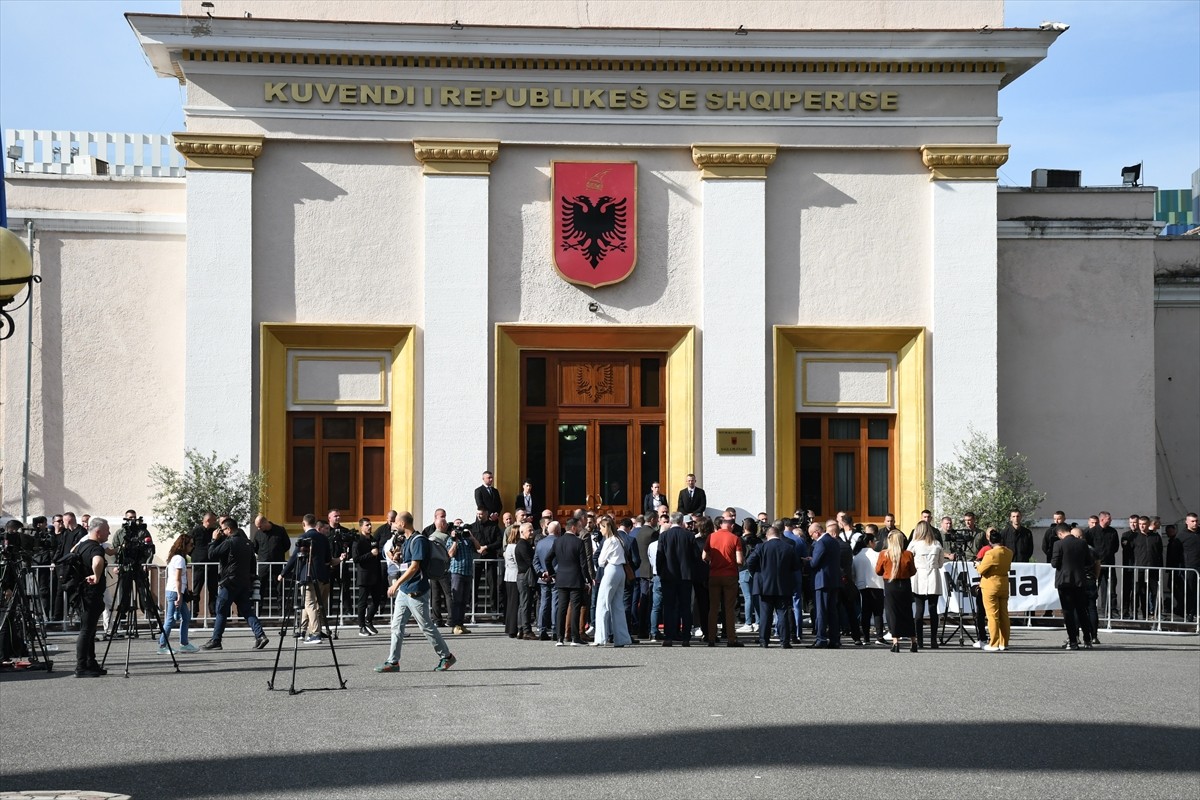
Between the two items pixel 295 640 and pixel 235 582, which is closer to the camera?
pixel 295 640

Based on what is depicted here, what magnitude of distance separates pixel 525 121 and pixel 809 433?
7.82m

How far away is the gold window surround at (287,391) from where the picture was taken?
93.3 ft

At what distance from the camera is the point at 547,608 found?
22391 millimetres

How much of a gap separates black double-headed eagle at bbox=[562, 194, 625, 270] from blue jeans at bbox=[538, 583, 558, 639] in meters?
8.59

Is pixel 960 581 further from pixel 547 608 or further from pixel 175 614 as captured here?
pixel 175 614

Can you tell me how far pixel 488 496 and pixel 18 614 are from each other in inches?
372

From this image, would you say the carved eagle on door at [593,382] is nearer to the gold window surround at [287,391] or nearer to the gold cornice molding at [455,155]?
the gold window surround at [287,391]

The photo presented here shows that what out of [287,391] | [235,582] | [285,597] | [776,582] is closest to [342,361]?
[287,391]

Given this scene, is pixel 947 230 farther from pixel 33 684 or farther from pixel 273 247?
pixel 33 684

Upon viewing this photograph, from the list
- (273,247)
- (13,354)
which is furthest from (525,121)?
(13,354)

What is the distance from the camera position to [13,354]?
2881 cm

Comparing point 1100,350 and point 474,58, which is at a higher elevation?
point 474,58

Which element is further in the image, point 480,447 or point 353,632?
point 480,447

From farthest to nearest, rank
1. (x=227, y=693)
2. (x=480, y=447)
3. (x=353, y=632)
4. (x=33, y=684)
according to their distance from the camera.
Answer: (x=480, y=447) → (x=353, y=632) → (x=33, y=684) → (x=227, y=693)
